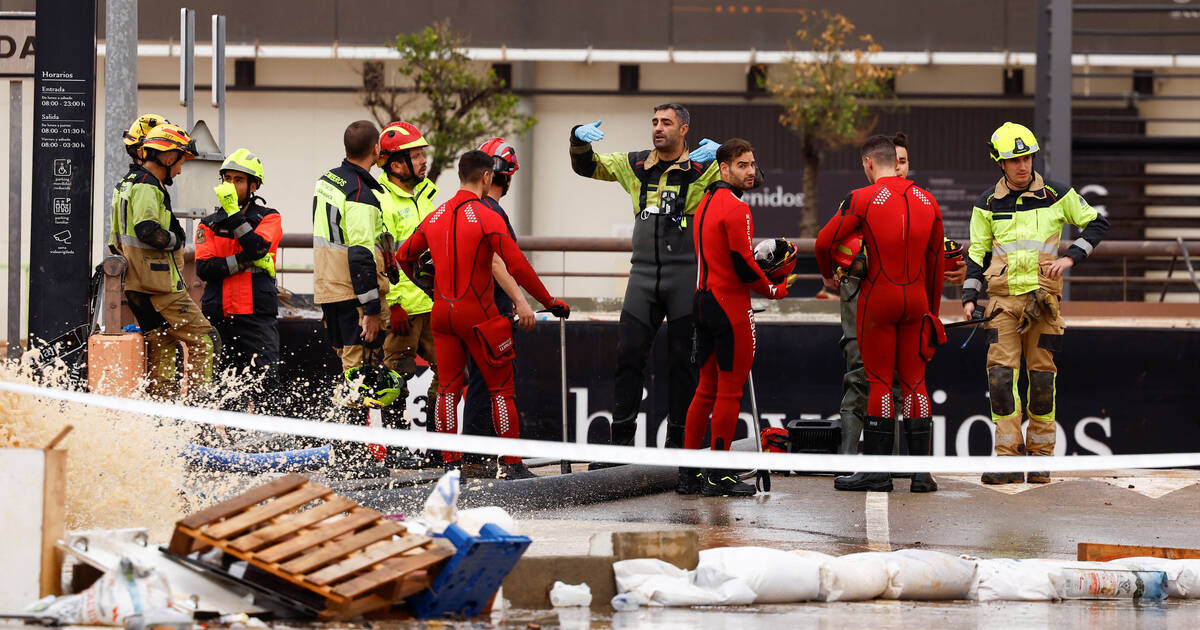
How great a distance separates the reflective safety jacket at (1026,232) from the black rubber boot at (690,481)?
222 centimetres

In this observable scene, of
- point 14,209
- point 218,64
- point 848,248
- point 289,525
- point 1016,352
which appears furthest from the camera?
A: point 218,64

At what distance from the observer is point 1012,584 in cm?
615

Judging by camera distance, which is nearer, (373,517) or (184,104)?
(373,517)

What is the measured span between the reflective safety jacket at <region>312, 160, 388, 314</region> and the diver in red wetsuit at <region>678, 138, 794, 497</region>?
2189mm

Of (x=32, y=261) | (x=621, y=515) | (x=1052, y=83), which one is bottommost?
(x=621, y=515)

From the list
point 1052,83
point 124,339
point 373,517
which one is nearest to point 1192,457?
point 373,517

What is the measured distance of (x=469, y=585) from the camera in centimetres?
526

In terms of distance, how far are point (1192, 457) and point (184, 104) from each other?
316 inches

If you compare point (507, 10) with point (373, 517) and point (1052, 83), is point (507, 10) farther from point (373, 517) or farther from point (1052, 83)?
point (373, 517)

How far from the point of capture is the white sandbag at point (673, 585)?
18.6 feet

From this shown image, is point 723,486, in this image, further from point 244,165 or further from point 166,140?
point 166,140

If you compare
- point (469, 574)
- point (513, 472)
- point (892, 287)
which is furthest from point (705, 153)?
point (469, 574)

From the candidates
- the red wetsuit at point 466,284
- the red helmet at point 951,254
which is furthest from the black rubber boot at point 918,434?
the red wetsuit at point 466,284

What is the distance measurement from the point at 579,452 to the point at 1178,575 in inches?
109
